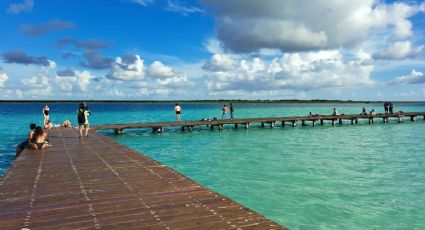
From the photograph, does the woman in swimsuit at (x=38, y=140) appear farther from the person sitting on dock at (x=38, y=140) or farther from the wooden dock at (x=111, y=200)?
the wooden dock at (x=111, y=200)

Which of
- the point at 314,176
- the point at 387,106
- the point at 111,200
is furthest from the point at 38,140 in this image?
the point at 387,106

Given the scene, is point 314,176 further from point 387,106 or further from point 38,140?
point 387,106

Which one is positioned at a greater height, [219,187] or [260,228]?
[260,228]

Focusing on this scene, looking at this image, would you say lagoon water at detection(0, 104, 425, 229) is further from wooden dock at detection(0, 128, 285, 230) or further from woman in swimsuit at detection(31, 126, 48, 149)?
wooden dock at detection(0, 128, 285, 230)

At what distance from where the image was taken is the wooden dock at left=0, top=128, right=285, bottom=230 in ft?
18.4

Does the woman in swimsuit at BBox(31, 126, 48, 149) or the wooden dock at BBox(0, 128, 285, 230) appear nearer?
the wooden dock at BBox(0, 128, 285, 230)

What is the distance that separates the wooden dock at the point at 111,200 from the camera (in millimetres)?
5602

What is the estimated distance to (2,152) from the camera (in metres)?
21.6

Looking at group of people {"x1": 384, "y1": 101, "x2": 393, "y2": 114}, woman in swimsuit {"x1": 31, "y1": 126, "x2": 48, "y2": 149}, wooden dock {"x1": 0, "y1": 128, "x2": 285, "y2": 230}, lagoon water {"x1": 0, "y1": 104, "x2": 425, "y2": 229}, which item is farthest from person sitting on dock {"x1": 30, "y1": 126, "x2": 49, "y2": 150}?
group of people {"x1": 384, "y1": 101, "x2": 393, "y2": 114}

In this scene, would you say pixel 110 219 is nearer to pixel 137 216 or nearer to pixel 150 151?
pixel 137 216

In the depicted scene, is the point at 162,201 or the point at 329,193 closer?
the point at 162,201

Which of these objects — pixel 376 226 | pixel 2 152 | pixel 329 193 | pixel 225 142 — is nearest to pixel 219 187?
pixel 329 193

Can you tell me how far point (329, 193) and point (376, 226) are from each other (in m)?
2.83

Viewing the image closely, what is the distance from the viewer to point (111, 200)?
693cm
